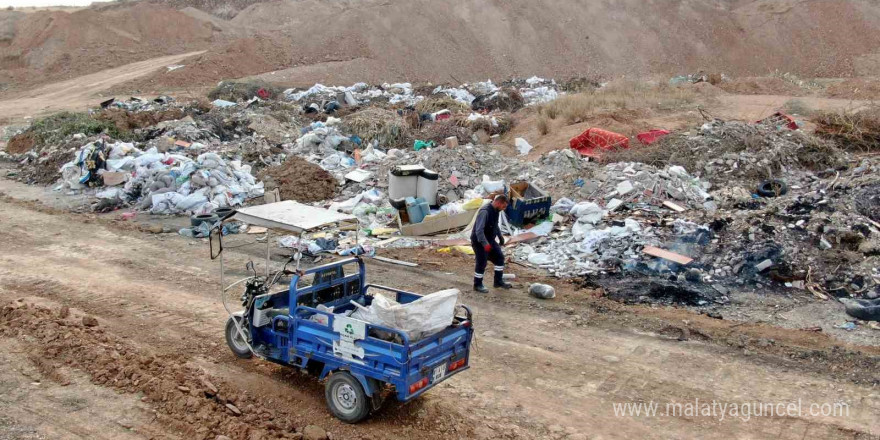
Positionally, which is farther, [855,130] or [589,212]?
[855,130]

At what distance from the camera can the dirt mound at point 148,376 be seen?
6031mm

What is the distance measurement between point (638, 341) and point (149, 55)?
134 feet

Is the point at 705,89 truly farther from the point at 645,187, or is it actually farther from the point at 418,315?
the point at 418,315

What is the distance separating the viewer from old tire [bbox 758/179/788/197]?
43.0 ft

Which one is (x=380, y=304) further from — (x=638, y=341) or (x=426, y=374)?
(x=638, y=341)

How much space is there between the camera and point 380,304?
594cm

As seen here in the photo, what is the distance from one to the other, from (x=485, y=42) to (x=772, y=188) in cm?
2905

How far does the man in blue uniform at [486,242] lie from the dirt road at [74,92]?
2436 centimetres

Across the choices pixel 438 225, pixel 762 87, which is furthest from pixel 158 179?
pixel 762 87

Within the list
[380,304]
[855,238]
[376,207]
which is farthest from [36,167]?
[855,238]

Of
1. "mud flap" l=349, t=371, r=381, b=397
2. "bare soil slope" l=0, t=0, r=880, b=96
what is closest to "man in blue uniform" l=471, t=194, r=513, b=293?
"mud flap" l=349, t=371, r=381, b=397

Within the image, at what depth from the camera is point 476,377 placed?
7.15 metres

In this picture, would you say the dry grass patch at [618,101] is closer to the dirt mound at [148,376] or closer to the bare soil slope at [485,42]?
the bare soil slope at [485,42]

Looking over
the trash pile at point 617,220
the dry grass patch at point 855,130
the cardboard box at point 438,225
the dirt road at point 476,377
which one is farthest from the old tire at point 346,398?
the dry grass patch at point 855,130
